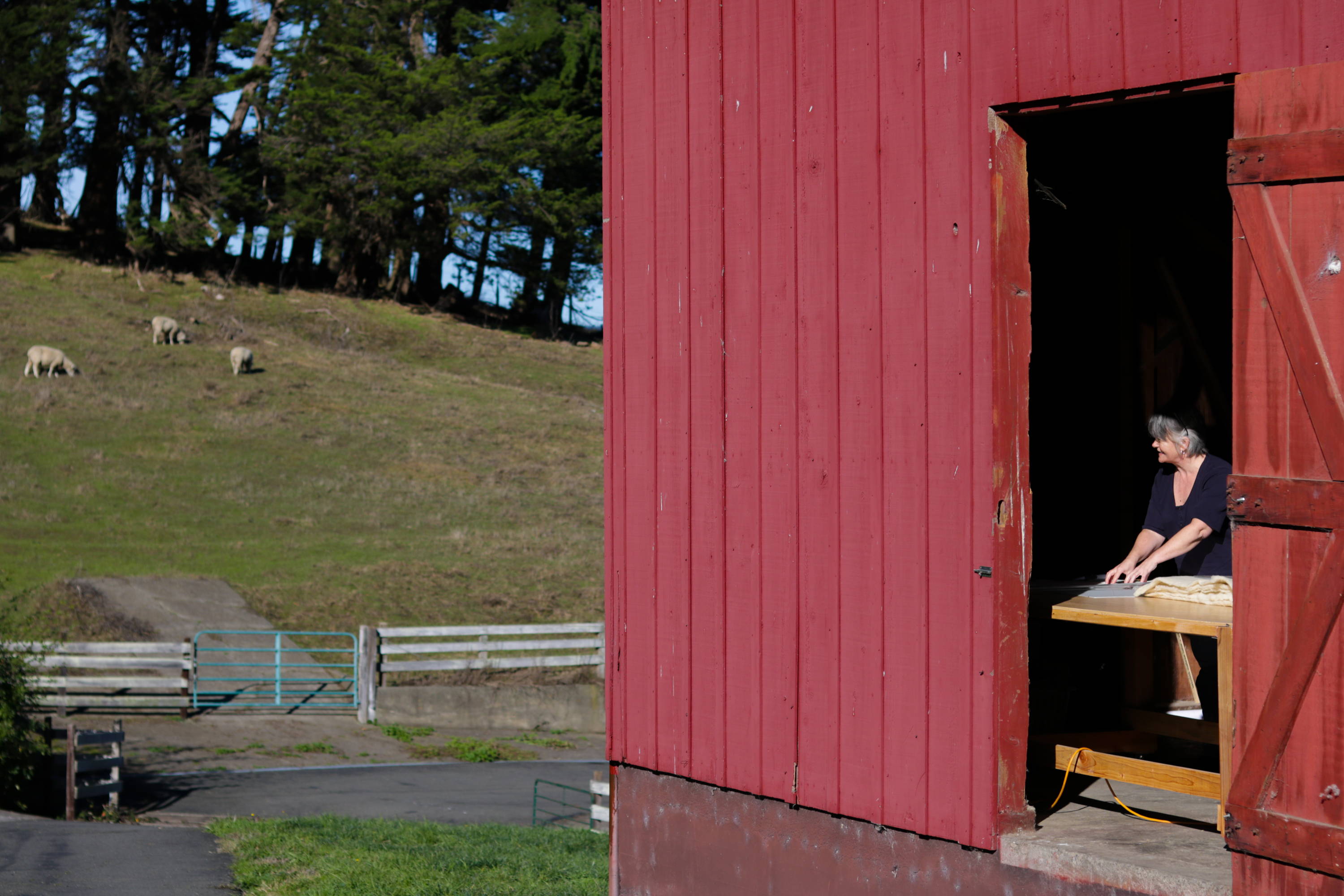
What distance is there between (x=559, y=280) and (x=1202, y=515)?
47584mm

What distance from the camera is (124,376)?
33.1 meters

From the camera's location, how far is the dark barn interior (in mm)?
6465

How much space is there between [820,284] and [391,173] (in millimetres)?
44775

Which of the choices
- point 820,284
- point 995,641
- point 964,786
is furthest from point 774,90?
point 964,786

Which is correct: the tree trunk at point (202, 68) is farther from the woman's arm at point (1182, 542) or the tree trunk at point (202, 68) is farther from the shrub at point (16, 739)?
the woman's arm at point (1182, 542)

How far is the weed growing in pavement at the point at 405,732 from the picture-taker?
1658cm

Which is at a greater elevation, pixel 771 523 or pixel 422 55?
pixel 422 55

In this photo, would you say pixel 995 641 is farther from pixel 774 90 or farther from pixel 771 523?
pixel 774 90

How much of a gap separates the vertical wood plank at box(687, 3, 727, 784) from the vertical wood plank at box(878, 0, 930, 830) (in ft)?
2.61

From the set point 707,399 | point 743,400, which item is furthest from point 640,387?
point 743,400

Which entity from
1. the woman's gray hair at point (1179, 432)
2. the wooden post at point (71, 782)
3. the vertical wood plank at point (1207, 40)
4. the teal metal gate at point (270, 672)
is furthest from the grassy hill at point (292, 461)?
the vertical wood plank at point (1207, 40)

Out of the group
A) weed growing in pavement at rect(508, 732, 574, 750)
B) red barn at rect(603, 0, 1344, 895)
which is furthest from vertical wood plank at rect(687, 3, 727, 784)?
weed growing in pavement at rect(508, 732, 574, 750)

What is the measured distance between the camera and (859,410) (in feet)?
15.3

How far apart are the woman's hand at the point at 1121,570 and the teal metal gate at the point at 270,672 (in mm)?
12828
